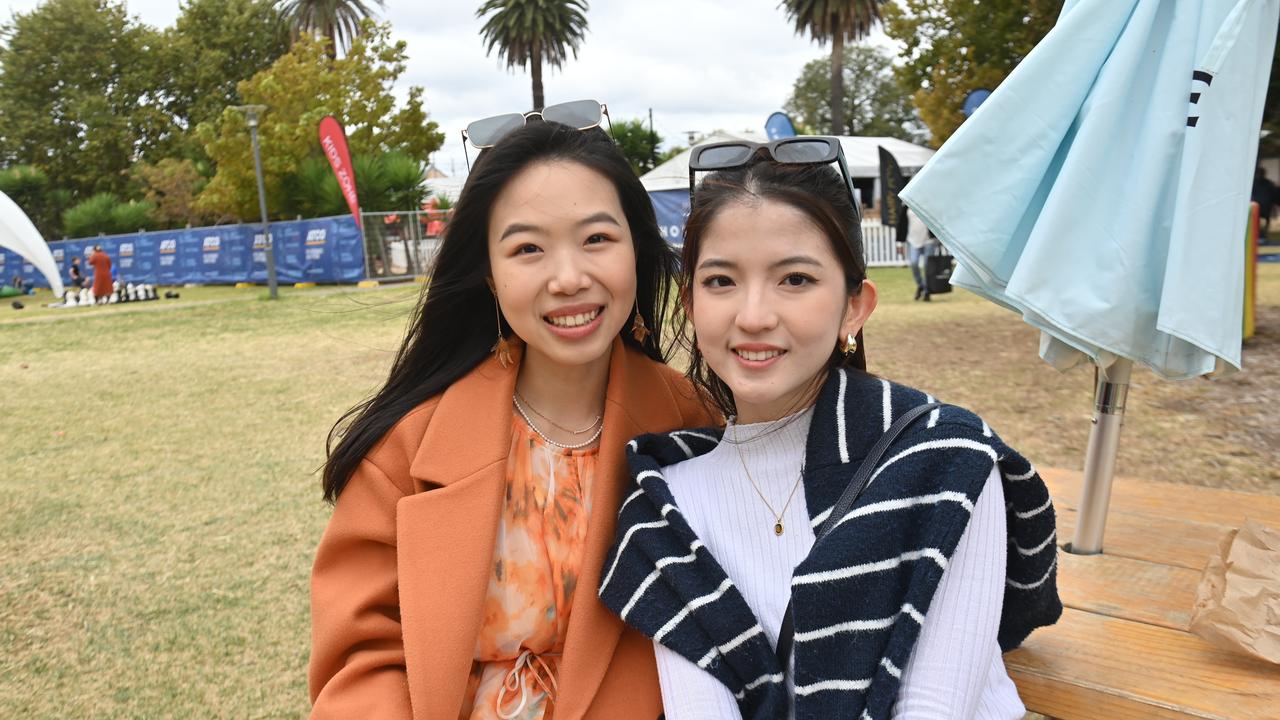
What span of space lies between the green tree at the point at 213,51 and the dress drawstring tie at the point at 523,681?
156ft

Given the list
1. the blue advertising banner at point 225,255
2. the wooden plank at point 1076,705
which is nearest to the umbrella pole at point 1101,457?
the wooden plank at point 1076,705

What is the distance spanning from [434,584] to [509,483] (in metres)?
0.29

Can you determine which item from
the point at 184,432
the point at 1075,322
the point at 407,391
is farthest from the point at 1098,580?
the point at 184,432

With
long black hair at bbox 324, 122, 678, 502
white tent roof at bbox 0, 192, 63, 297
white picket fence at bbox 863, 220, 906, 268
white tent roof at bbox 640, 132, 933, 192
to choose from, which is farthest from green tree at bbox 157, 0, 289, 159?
long black hair at bbox 324, 122, 678, 502

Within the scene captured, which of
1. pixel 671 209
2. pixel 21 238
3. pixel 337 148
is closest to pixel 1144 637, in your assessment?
pixel 21 238

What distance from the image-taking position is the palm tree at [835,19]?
42.6 m

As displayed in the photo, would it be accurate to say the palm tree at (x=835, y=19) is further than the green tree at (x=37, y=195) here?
Yes

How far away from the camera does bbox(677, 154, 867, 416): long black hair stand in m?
1.85

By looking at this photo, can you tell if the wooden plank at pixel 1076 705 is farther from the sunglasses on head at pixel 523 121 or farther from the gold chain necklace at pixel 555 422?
the sunglasses on head at pixel 523 121

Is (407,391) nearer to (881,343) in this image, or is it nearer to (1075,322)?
(1075,322)

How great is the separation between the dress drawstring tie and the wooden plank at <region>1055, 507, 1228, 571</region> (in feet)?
4.53

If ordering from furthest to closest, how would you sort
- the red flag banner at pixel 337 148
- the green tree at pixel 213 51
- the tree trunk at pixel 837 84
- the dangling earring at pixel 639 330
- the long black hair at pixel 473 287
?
the green tree at pixel 213 51 → the tree trunk at pixel 837 84 → the red flag banner at pixel 337 148 → the dangling earring at pixel 639 330 → the long black hair at pixel 473 287

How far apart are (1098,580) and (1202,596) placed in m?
0.42

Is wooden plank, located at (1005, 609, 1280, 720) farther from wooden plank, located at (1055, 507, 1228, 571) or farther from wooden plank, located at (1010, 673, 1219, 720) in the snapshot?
wooden plank, located at (1055, 507, 1228, 571)
